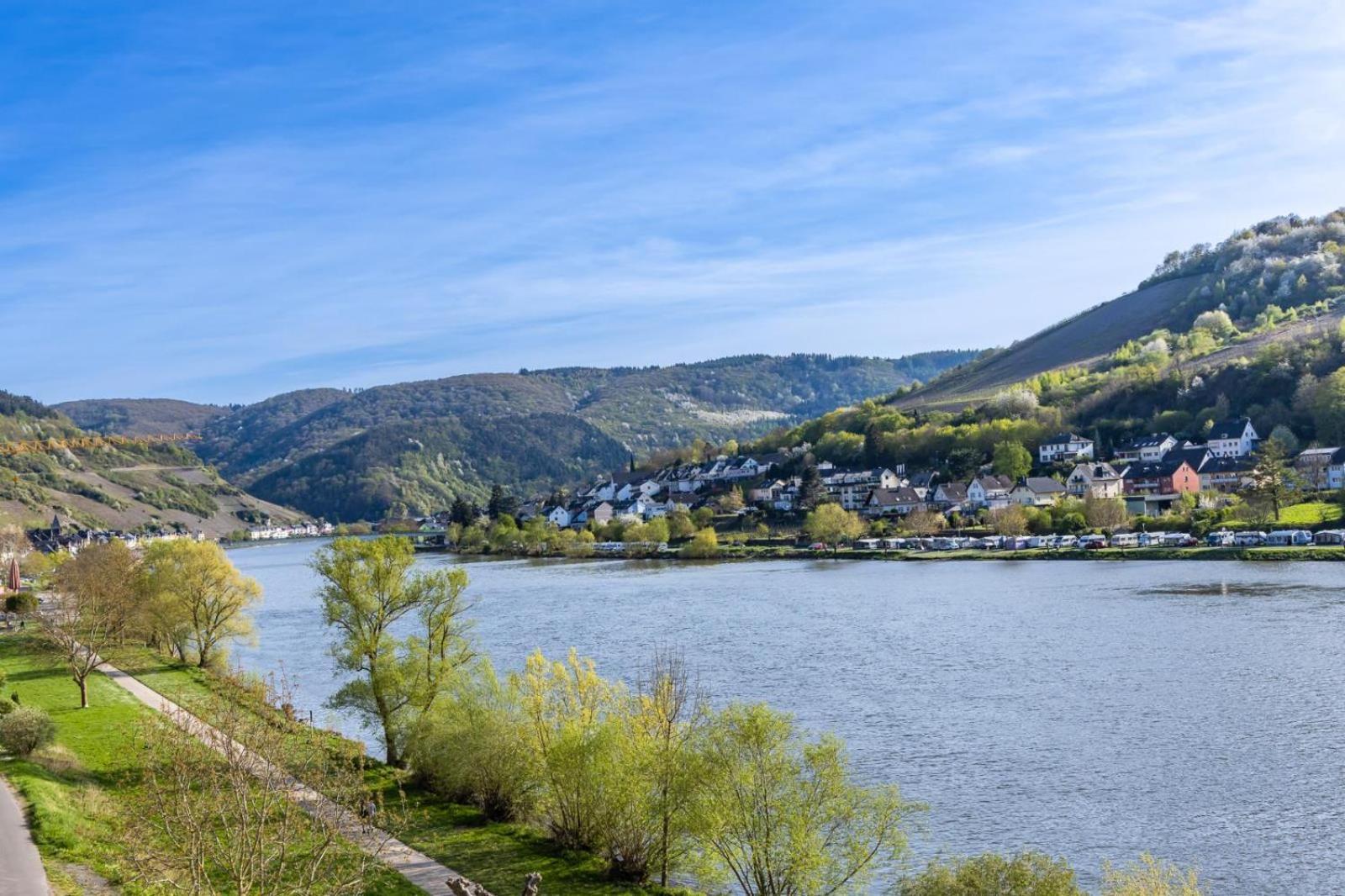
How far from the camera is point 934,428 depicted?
409ft

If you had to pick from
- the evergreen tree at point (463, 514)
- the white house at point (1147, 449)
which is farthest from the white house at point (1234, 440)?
the evergreen tree at point (463, 514)

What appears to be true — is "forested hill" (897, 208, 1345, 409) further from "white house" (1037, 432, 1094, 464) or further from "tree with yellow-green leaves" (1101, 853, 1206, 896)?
"tree with yellow-green leaves" (1101, 853, 1206, 896)

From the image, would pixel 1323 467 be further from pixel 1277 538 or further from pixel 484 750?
pixel 484 750

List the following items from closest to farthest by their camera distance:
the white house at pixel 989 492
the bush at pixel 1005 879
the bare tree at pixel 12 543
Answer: the bush at pixel 1005 879 < the bare tree at pixel 12 543 < the white house at pixel 989 492

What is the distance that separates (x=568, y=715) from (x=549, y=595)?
4391cm

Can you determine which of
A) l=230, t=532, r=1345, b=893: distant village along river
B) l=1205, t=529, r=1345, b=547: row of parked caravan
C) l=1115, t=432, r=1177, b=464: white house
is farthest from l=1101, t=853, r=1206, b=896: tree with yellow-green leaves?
l=1115, t=432, r=1177, b=464: white house

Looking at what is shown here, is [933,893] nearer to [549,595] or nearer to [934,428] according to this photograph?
[549,595]

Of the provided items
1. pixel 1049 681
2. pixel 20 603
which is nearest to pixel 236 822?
pixel 1049 681

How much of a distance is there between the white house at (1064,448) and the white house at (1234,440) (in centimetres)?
1028

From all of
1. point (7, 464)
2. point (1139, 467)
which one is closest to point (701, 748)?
point (1139, 467)

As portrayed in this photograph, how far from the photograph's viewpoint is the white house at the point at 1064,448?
105 m

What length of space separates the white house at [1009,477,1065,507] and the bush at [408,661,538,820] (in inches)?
2874

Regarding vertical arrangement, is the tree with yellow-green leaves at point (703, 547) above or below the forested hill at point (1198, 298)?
below

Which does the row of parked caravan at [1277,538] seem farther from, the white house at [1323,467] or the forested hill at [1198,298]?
the forested hill at [1198,298]
